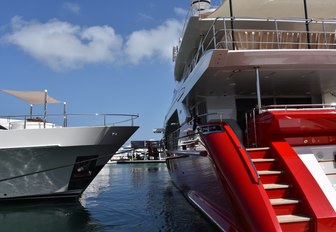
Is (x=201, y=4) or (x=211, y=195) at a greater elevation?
(x=201, y=4)

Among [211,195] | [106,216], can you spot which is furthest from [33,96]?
[211,195]

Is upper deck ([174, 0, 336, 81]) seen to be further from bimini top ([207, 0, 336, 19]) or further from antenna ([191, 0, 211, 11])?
antenna ([191, 0, 211, 11])

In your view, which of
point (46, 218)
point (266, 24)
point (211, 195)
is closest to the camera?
point (211, 195)

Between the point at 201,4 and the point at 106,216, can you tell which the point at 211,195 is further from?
the point at 201,4

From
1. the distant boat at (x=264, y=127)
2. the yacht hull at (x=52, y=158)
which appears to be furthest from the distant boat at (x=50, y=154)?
the distant boat at (x=264, y=127)

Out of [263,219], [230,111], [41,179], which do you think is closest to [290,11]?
[230,111]

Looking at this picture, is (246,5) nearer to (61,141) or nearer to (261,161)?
(261,161)

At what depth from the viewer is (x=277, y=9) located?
9.54m

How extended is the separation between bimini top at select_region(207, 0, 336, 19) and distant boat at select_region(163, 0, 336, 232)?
28 millimetres

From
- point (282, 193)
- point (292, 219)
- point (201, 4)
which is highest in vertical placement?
point (201, 4)

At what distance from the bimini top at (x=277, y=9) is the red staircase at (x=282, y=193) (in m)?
4.81

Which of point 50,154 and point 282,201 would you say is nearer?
point 282,201

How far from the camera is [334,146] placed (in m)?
6.20

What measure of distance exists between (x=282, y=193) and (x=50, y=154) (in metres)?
6.19
